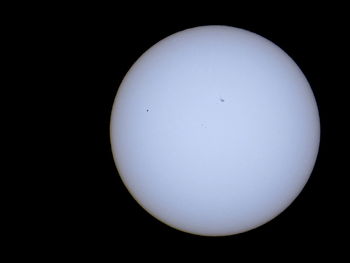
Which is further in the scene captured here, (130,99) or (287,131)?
(130,99)

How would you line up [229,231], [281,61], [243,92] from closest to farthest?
[243,92] → [281,61] → [229,231]

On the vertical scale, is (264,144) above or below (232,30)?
below

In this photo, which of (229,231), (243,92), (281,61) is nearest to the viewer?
(243,92)

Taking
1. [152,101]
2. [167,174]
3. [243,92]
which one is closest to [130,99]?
[152,101]

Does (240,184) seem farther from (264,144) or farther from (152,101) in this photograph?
(152,101)

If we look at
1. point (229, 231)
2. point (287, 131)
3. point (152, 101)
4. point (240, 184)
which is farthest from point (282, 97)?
point (229, 231)

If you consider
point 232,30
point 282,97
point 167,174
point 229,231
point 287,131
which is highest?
point 232,30
